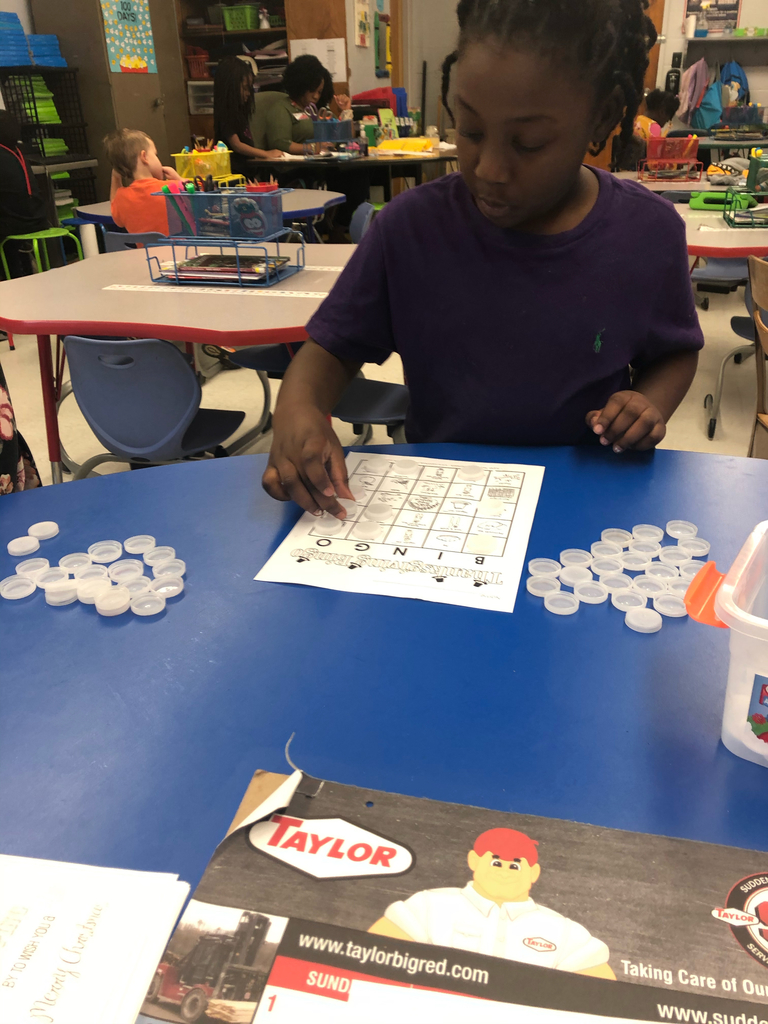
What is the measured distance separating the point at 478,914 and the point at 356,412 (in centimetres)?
158

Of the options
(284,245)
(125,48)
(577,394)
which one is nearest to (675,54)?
(125,48)

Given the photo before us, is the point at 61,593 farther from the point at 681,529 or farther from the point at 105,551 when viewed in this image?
the point at 681,529

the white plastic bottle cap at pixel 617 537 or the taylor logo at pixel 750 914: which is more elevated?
the white plastic bottle cap at pixel 617 537

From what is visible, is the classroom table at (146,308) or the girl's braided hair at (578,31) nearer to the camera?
the girl's braided hair at (578,31)

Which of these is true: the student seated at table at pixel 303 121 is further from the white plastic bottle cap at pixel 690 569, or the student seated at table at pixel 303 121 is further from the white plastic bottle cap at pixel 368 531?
the white plastic bottle cap at pixel 690 569

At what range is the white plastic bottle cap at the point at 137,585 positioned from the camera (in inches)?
25.9

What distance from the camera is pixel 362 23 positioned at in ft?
20.3

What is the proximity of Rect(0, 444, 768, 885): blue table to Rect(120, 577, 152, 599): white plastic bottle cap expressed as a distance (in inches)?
1.3

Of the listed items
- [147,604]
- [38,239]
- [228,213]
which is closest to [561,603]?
[147,604]

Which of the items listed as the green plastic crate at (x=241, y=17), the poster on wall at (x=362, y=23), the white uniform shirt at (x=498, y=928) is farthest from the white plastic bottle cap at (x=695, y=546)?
the poster on wall at (x=362, y=23)

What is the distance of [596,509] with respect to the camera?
78 centimetres

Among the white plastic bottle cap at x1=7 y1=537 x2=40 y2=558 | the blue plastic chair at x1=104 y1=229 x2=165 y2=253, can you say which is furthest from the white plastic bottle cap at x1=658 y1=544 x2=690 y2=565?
the blue plastic chair at x1=104 y1=229 x2=165 y2=253

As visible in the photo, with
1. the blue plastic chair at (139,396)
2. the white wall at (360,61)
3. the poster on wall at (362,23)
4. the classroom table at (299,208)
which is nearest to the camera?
the blue plastic chair at (139,396)

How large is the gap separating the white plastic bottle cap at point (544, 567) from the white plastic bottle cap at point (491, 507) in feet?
0.35
